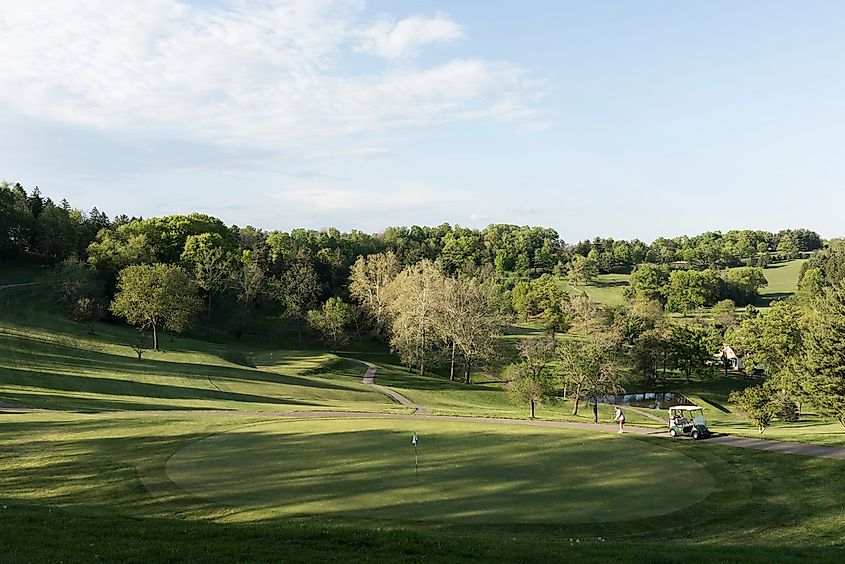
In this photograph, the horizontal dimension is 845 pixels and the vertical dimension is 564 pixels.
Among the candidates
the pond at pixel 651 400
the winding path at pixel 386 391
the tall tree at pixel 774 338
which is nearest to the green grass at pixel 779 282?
the tall tree at pixel 774 338

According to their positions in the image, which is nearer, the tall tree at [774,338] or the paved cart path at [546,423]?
the paved cart path at [546,423]

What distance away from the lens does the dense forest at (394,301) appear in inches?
2717

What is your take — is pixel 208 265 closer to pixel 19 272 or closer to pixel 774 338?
pixel 19 272

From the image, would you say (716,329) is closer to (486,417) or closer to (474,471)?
(486,417)

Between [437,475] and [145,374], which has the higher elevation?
[437,475]

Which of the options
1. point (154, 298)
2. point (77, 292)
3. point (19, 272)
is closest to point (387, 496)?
point (154, 298)

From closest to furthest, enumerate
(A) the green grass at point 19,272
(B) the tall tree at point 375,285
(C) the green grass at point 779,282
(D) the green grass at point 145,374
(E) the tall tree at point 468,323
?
(D) the green grass at point 145,374, (E) the tall tree at point 468,323, (A) the green grass at point 19,272, (B) the tall tree at point 375,285, (C) the green grass at point 779,282

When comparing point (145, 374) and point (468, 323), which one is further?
point (468, 323)

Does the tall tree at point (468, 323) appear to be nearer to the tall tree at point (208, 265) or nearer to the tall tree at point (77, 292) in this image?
the tall tree at point (208, 265)

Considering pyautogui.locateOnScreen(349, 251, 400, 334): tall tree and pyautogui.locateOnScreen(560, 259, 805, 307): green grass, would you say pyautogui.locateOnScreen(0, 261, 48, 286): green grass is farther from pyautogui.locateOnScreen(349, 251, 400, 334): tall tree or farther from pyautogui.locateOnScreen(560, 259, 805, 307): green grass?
pyautogui.locateOnScreen(560, 259, 805, 307): green grass

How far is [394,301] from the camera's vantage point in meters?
89.2

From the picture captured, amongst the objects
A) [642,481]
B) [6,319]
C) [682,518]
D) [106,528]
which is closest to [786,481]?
[642,481]

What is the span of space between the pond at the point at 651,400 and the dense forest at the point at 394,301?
3.86 metres

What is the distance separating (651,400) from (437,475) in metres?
63.0
